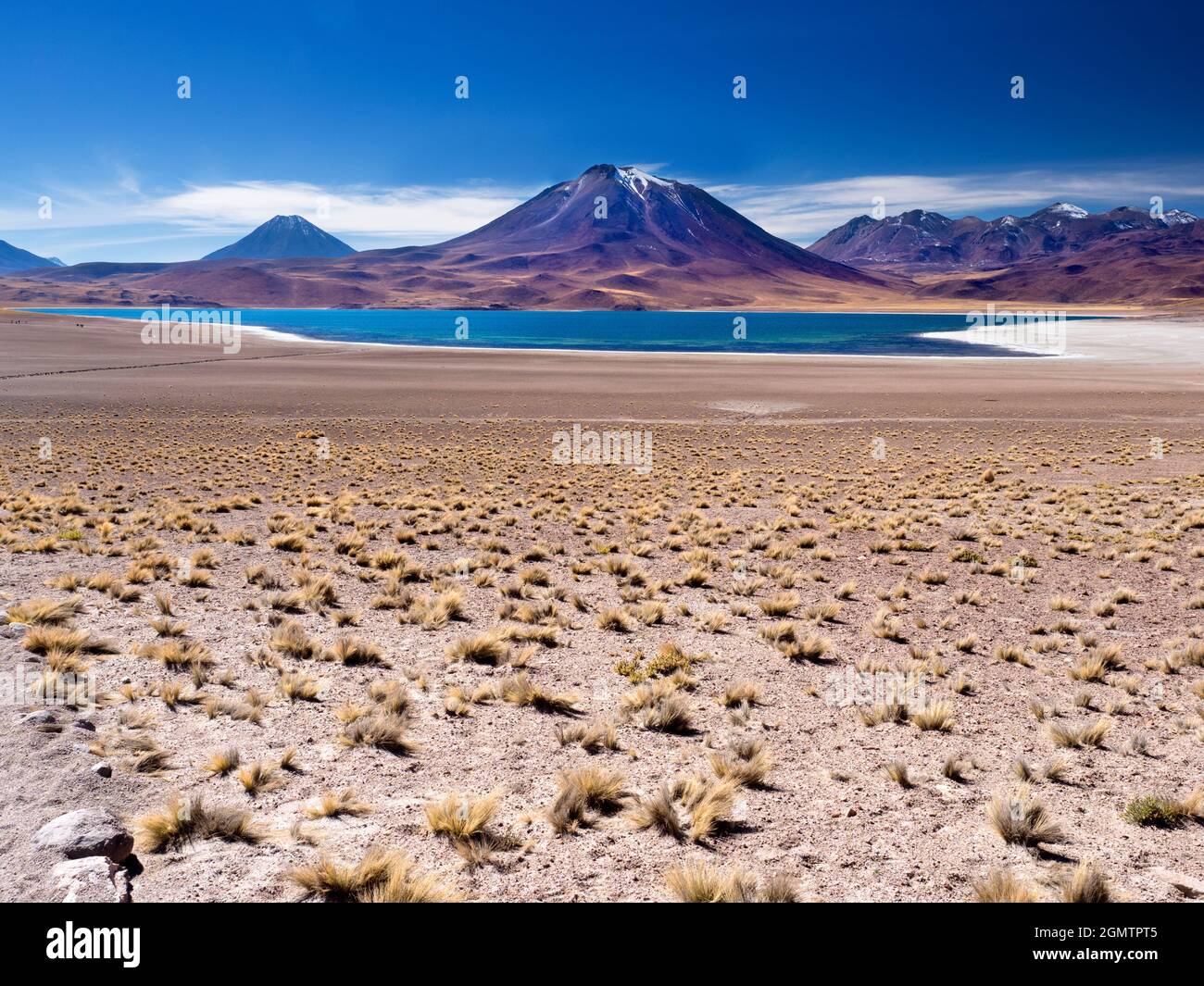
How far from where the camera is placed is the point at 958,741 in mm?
5875

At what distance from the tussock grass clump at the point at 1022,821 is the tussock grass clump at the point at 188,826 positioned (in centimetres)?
445

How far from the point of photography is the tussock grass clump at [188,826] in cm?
427

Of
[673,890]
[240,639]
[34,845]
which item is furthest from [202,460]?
[673,890]

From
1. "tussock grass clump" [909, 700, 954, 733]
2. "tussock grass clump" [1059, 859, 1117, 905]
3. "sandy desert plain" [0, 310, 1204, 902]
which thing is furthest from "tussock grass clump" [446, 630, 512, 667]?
"tussock grass clump" [1059, 859, 1117, 905]

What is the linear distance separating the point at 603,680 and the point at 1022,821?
12.2ft

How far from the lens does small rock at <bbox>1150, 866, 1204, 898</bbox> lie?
13.0 feet

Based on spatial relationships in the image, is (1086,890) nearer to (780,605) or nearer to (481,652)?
(481,652)

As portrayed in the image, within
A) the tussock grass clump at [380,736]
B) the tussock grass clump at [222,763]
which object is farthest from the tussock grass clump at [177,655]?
the tussock grass clump at [380,736]

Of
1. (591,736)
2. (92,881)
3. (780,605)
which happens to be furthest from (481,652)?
(92,881)

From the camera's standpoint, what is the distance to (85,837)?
13.3 ft

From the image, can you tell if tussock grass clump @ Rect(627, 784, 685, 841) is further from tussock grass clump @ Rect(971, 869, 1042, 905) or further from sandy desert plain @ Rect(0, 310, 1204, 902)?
tussock grass clump @ Rect(971, 869, 1042, 905)

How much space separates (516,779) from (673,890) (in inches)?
64.5

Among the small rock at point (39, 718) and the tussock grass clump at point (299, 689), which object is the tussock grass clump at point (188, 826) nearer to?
the small rock at point (39, 718)

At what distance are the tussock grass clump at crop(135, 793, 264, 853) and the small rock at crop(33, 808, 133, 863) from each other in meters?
0.13
